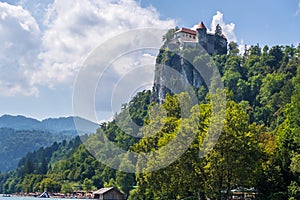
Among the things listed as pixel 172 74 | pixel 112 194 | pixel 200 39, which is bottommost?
pixel 112 194

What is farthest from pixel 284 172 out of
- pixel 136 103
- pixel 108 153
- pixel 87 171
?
pixel 136 103

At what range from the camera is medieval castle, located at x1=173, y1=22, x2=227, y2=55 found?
399 ft

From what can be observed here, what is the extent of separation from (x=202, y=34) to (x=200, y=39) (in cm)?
147

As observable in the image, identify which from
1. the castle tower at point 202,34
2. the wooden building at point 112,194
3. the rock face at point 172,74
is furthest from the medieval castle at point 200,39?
the wooden building at point 112,194

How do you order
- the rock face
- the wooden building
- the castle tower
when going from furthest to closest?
the castle tower → the rock face → the wooden building

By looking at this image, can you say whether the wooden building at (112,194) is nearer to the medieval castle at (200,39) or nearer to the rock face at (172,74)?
the rock face at (172,74)

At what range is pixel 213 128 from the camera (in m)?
28.3

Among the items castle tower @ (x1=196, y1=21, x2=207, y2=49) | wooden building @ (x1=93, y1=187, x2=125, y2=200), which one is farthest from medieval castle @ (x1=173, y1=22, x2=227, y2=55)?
wooden building @ (x1=93, y1=187, x2=125, y2=200)

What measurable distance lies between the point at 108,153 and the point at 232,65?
4022cm

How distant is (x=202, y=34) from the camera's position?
122m

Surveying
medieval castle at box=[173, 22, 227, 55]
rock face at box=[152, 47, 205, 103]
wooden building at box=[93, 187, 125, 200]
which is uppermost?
medieval castle at box=[173, 22, 227, 55]

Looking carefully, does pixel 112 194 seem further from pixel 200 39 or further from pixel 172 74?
pixel 200 39

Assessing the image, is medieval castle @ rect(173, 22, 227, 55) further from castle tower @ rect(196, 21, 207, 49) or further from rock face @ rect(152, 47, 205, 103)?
rock face @ rect(152, 47, 205, 103)

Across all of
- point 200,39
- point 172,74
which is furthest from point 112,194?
point 200,39
